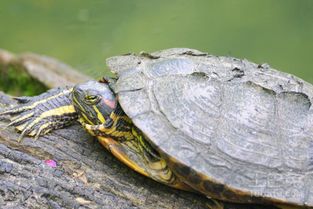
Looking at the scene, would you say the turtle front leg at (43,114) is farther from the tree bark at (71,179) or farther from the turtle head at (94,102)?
the turtle head at (94,102)

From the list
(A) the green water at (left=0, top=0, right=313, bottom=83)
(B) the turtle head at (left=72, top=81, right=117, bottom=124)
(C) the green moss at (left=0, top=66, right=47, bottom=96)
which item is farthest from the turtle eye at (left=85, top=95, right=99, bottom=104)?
(A) the green water at (left=0, top=0, right=313, bottom=83)

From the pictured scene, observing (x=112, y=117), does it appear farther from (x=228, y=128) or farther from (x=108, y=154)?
(x=228, y=128)

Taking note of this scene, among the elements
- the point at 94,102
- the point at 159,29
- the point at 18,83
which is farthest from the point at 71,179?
the point at 159,29

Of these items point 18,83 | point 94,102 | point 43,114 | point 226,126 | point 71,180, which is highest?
point 18,83

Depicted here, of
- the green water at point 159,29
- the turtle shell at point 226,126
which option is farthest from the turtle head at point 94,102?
the green water at point 159,29

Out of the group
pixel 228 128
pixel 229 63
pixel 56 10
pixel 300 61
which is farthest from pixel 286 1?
pixel 228 128

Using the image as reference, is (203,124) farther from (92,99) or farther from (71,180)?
(71,180)
